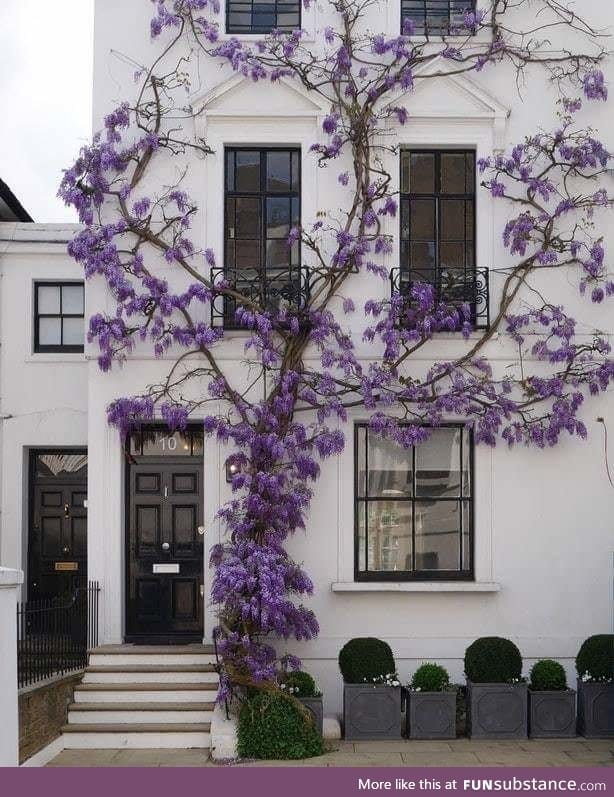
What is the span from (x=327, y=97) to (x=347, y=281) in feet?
7.21

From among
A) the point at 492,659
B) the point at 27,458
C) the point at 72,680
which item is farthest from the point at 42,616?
the point at 492,659

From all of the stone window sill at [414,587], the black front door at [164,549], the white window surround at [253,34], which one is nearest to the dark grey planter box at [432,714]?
the stone window sill at [414,587]

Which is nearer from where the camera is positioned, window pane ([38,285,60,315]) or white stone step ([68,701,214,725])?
white stone step ([68,701,214,725])

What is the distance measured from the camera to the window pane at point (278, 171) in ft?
43.2

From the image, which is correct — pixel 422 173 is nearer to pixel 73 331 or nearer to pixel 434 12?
pixel 434 12

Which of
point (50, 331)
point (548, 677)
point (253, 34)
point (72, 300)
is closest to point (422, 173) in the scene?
point (253, 34)

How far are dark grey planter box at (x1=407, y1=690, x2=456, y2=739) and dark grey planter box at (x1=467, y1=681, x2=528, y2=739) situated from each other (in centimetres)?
24

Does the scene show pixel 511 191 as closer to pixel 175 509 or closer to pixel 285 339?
pixel 285 339

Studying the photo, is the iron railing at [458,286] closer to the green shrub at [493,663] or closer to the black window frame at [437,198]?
the black window frame at [437,198]

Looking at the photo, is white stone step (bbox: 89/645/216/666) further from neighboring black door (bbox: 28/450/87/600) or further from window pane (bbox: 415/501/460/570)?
window pane (bbox: 415/501/460/570)

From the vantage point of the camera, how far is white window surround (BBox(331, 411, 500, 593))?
12641mm

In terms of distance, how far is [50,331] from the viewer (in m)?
14.8

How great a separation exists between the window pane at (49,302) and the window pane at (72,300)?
8cm

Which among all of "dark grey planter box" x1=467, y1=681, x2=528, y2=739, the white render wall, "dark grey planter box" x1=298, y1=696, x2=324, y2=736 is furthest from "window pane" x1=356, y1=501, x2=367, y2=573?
the white render wall
